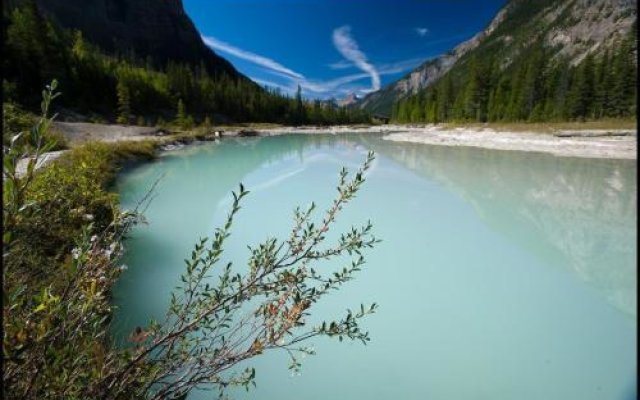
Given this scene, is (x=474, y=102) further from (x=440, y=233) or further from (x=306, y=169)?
(x=440, y=233)

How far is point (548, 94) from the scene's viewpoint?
66.9 meters

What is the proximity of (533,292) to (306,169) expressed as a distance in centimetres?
1501

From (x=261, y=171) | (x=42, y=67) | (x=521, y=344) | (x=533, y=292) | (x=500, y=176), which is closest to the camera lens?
(x=521, y=344)

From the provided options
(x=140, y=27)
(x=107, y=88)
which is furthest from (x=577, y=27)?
(x=140, y=27)

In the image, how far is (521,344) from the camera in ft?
16.2

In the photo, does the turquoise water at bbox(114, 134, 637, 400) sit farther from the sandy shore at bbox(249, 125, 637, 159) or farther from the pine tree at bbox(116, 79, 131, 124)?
the pine tree at bbox(116, 79, 131, 124)

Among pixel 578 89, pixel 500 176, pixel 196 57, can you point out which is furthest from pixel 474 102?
pixel 196 57

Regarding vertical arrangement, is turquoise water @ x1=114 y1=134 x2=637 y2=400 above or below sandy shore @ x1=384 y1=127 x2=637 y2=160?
below

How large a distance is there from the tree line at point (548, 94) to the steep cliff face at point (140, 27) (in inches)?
3887

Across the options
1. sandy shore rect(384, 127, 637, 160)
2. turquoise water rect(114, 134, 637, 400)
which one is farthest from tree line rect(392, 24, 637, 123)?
turquoise water rect(114, 134, 637, 400)

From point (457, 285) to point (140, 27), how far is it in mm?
186759

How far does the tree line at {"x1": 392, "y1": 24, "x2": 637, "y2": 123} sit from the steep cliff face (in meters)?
98.7

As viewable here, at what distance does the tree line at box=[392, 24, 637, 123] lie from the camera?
5616 cm

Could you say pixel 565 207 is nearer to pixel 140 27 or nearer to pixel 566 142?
pixel 566 142
